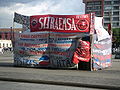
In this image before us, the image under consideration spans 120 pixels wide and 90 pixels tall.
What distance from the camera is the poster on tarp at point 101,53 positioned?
2002 cm

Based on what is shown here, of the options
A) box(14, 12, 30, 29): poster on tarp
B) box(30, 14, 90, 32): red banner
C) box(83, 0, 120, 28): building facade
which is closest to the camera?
box(30, 14, 90, 32): red banner

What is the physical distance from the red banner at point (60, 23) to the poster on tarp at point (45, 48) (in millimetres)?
369

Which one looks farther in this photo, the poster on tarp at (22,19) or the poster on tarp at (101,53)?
the poster on tarp at (22,19)

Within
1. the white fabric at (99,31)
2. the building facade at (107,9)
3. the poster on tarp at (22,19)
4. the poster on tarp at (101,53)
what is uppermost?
the building facade at (107,9)

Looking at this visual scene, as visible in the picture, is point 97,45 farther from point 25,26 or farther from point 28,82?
point 28,82

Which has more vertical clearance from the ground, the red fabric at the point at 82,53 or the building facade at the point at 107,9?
the building facade at the point at 107,9


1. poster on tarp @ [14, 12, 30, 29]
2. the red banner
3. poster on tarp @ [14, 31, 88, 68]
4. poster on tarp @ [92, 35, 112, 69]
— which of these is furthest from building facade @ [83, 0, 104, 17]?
the red banner

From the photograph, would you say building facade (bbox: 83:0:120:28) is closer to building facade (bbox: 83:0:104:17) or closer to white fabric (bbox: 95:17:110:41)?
building facade (bbox: 83:0:104:17)

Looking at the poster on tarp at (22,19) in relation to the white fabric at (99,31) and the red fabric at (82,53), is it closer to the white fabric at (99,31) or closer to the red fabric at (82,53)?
the red fabric at (82,53)

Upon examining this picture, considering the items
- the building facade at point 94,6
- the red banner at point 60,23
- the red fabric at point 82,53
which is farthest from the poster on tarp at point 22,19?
the building facade at point 94,6

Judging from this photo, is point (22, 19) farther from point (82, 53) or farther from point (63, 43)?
point (82, 53)

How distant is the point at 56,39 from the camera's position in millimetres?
20469

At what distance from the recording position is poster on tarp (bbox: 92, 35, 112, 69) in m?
20.0

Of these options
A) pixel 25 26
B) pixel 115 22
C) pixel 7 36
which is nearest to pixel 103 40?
pixel 25 26
